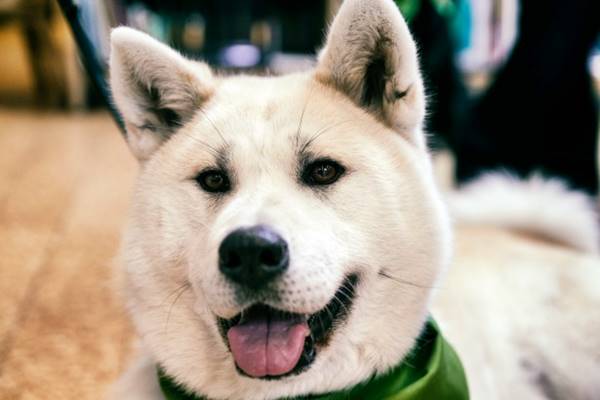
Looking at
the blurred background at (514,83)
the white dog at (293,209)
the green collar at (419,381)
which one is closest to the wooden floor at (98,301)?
the green collar at (419,381)

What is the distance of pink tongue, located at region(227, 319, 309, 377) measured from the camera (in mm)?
1298

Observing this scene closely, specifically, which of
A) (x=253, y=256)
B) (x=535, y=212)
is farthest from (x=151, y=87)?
(x=535, y=212)

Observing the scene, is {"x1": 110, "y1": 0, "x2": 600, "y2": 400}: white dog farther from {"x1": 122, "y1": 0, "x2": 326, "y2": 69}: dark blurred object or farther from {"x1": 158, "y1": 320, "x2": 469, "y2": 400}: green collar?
{"x1": 122, "y1": 0, "x2": 326, "y2": 69}: dark blurred object

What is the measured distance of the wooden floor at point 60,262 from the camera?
83.4 inches

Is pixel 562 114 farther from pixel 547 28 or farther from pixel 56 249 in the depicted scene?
pixel 56 249

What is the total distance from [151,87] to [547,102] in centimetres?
263

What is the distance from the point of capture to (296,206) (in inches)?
53.9

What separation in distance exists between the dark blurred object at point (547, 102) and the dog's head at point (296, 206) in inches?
84.6

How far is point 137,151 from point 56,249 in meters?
1.81

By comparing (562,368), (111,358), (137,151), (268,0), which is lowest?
(268,0)

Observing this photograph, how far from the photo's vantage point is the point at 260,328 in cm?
133

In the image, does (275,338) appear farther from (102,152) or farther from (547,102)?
(102,152)

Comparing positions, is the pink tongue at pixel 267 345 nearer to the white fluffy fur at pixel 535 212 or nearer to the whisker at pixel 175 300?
the whisker at pixel 175 300

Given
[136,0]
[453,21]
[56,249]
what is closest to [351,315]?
[56,249]
